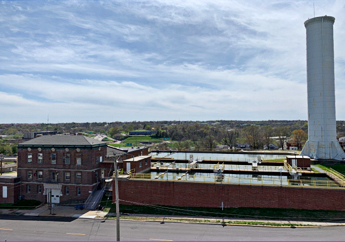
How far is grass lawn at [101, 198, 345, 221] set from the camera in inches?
1086

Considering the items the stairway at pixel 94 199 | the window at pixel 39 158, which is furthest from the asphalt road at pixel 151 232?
the window at pixel 39 158

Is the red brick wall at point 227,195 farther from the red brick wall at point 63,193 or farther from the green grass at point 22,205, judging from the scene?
the green grass at point 22,205

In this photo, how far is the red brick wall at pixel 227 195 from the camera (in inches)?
1133

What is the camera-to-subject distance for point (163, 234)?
24.6m

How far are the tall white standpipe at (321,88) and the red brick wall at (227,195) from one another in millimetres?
24309

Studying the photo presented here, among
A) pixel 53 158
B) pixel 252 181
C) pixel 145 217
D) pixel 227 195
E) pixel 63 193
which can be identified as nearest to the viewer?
pixel 145 217

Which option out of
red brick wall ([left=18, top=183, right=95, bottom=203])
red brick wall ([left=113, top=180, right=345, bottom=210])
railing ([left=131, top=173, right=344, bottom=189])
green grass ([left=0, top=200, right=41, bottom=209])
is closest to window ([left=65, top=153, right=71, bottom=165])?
red brick wall ([left=18, top=183, right=95, bottom=203])

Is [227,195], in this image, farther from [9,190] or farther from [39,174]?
[9,190]

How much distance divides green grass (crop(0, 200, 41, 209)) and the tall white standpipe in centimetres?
4868

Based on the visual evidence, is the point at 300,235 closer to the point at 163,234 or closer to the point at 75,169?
the point at 163,234

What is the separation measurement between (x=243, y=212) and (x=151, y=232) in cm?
1080

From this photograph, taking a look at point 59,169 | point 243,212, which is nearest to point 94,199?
point 59,169

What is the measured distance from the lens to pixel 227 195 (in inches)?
1212

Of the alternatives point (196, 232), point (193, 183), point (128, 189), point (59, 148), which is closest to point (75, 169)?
point (59, 148)
